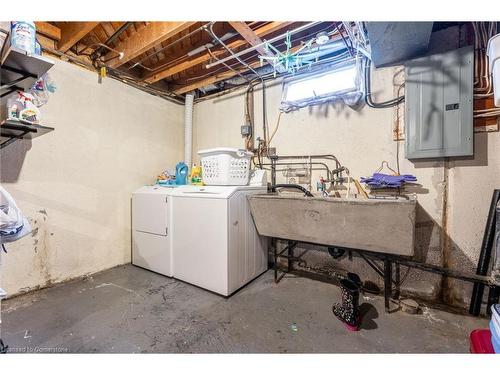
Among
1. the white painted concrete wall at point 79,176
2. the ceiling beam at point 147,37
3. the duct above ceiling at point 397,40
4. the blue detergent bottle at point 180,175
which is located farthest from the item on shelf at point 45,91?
the duct above ceiling at point 397,40

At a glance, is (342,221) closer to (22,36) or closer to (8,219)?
(8,219)

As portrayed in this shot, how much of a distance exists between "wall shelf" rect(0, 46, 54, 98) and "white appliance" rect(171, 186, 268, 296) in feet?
4.69

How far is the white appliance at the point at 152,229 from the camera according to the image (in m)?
2.54

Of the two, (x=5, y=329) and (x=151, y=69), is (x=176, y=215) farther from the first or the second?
(x=151, y=69)

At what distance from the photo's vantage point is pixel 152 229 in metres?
2.67

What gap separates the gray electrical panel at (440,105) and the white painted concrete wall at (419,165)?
0.17 m

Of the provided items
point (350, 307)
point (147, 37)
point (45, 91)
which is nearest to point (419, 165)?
point (350, 307)

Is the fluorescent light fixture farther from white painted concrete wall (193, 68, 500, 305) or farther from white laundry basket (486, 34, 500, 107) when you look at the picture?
white laundry basket (486, 34, 500, 107)

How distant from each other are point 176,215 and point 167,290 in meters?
0.77

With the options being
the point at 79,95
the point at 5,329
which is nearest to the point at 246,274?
the point at 5,329

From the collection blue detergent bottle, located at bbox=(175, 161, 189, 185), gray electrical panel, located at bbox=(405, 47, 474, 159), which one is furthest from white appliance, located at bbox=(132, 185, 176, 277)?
gray electrical panel, located at bbox=(405, 47, 474, 159)

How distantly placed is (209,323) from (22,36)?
2.22m

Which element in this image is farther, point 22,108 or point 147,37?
point 147,37

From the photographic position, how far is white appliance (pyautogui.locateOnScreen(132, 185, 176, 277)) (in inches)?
100.0
